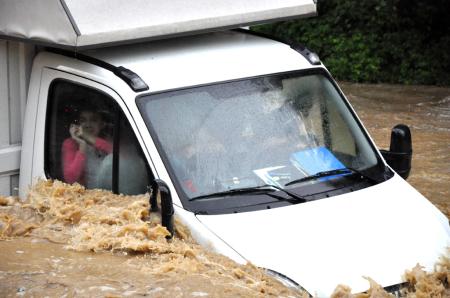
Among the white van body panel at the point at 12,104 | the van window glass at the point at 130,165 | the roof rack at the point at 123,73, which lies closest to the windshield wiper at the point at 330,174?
the van window glass at the point at 130,165

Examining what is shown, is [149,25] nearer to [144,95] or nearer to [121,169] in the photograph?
[144,95]

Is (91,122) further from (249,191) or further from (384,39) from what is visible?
(384,39)

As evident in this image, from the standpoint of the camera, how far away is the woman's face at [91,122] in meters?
6.45

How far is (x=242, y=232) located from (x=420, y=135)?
727 cm

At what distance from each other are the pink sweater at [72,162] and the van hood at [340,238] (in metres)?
1.27

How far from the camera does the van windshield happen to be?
5965mm

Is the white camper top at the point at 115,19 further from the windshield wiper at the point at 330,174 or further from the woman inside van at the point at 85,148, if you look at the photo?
the windshield wiper at the point at 330,174

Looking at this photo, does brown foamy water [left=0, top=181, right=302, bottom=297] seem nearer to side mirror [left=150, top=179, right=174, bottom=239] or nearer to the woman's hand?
side mirror [left=150, top=179, right=174, bottom=239]

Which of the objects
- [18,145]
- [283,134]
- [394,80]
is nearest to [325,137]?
[283,134]

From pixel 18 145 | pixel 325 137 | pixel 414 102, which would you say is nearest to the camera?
pixel 325 137

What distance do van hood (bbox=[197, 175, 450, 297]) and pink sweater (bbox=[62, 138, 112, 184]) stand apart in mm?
1269

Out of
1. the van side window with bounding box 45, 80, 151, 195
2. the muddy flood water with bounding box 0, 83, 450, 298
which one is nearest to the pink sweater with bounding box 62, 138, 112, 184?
the van side window with bounding box 45, 80, 151, 195

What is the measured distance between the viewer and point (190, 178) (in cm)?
591

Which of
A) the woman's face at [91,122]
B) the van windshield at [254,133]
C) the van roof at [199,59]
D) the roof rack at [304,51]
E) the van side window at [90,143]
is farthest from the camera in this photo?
Answer: the roof rack at [304,51]
